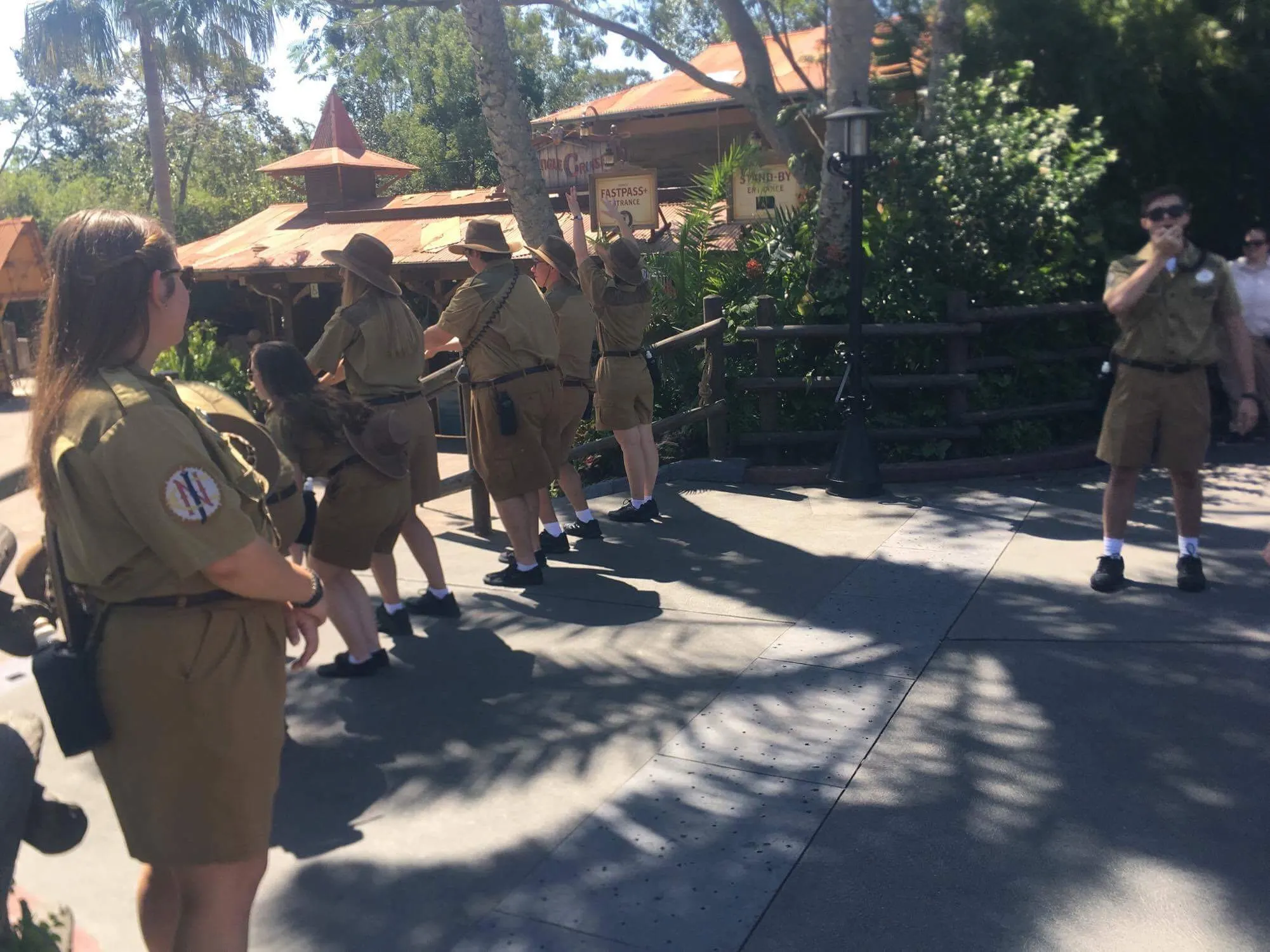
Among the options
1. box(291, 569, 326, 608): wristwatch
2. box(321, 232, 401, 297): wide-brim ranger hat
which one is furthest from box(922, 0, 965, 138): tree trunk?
box(291, 569, 326, 608): wristwatch

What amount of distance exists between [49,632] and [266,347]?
5.12 ft

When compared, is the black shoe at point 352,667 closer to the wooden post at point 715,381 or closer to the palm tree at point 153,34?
the wooden post at point 715,381

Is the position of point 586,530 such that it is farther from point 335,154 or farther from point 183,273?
point 335,154

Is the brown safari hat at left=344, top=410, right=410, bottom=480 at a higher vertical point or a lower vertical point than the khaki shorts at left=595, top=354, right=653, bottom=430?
higher

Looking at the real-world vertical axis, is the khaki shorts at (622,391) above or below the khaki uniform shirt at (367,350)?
below

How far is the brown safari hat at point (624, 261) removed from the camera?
23.0ft

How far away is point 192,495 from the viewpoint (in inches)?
87.2

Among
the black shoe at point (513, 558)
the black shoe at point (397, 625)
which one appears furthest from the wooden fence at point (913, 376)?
the black shoe at point (397, 625)

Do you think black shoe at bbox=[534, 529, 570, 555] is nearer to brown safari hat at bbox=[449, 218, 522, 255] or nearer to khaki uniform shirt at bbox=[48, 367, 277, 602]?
brown safari hat at bbox=[449, 218, 522, 255]

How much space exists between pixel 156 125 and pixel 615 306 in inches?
860

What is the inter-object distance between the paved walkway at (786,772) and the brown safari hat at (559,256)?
175 centimetres

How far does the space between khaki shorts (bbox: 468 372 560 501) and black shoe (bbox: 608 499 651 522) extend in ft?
4.60

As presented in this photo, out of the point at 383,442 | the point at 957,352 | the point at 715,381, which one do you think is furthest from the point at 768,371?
the point at 383,442

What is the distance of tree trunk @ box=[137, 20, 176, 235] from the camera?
977 inches
